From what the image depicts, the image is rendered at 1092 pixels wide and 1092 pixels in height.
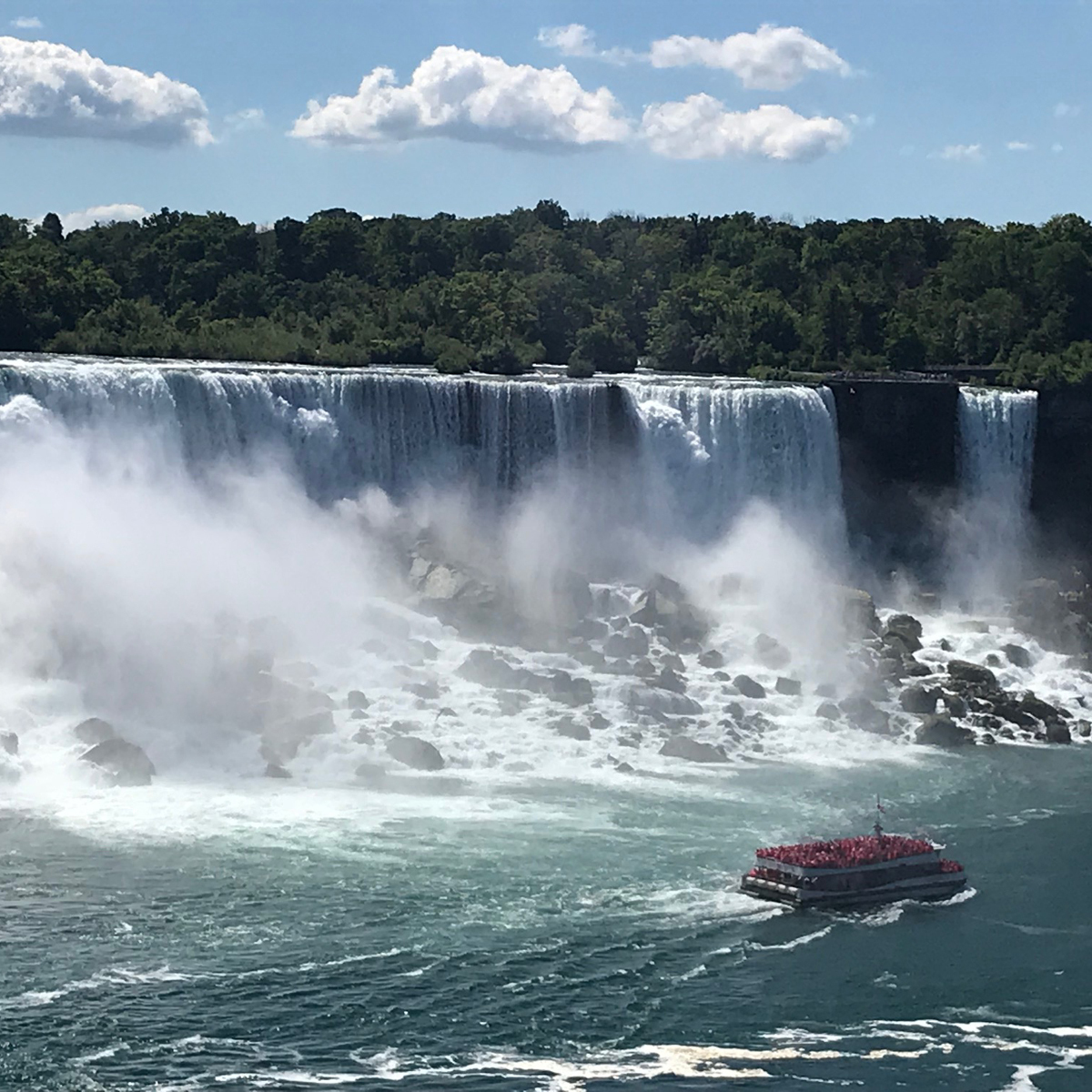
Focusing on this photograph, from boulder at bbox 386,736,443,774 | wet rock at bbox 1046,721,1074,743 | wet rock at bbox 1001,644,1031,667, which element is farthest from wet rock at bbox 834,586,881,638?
boulder at bbox 386,736,443,774

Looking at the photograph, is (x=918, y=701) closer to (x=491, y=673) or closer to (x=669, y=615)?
(x=669, y=615)

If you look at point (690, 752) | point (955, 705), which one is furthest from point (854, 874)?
point (955, 705)

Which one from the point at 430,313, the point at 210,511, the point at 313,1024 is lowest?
the point at 313,1024

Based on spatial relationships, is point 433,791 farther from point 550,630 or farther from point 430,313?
point 430,313

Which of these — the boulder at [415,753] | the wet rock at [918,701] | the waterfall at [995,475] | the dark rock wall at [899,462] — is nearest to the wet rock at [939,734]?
the wet rock at [918,701]

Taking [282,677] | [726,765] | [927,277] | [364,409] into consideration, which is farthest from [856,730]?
[927,277]
